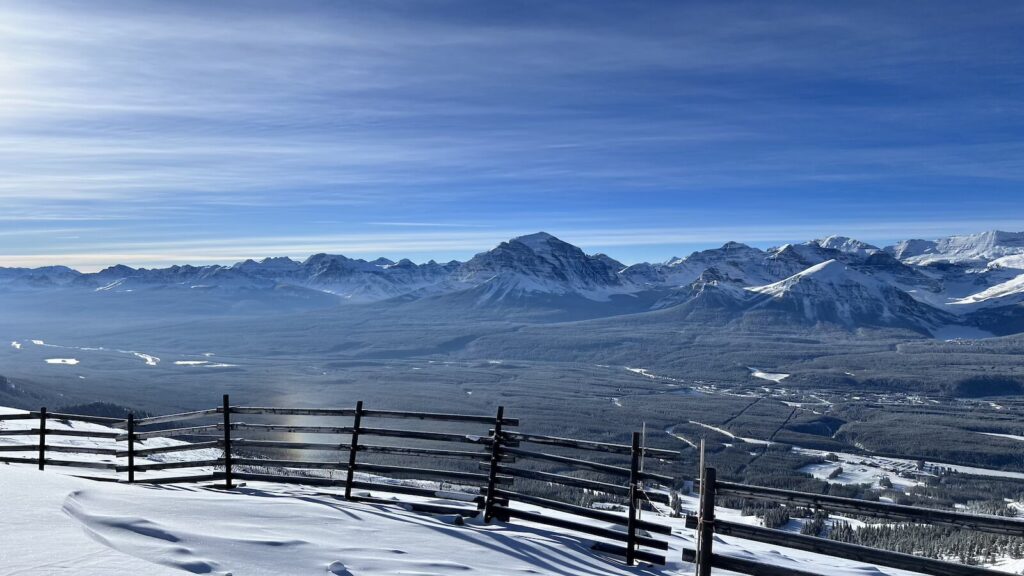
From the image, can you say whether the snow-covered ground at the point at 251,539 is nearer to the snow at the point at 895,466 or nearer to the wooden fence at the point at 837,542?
the wooden fence at the point at 837,542

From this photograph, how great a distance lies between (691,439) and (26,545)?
154021 mm

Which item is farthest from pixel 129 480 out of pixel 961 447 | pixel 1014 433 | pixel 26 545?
pixel 1014 433

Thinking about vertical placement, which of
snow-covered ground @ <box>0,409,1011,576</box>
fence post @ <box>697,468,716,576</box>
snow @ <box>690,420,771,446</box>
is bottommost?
snow @ <box>690,420,771,446</box>

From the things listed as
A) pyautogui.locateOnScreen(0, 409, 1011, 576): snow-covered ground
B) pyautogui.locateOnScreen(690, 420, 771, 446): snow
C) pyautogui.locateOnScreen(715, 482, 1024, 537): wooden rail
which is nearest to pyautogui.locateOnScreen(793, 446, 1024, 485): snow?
pyautogui.locateOnScreen(690, 420, 771, 446): snow

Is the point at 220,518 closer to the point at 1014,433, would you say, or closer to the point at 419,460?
the point at 419,460

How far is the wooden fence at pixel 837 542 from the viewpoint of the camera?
809 centimetres

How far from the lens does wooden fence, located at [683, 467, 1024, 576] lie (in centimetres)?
809

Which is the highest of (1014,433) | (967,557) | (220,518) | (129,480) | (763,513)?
(220,518)

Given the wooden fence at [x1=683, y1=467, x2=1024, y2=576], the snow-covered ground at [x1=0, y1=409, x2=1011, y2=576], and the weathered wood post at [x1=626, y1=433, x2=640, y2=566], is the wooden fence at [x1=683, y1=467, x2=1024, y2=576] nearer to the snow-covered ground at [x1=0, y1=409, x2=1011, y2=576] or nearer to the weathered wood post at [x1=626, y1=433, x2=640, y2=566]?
the weathered wood post at [x1=626, y1=433, x2=640, y2=566]

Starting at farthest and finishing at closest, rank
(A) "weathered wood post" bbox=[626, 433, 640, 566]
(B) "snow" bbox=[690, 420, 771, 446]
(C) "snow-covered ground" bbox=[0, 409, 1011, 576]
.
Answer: (B) "snow" bbox=[690, 420, 771, 446] → (A) "weathered wood post" bbox=[626, 433, 640, 566] → (C) "snow-covered ground" bbox=[0, 409, 1011, 576]

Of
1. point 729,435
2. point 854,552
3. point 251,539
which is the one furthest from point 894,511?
point 729,435

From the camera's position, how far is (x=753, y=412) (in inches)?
7766

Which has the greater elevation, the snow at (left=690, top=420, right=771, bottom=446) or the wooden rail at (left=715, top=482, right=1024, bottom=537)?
the wooden rail at (left=715, top=482, right=1024, bottom=537)

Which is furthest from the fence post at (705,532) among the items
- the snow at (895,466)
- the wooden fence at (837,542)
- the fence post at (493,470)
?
the snow at (895,466)
